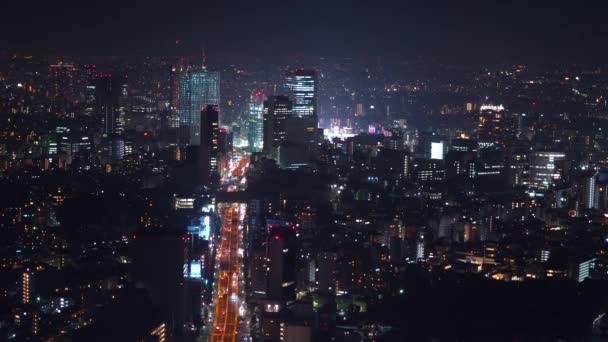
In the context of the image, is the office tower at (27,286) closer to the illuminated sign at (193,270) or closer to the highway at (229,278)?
the illuminated sign at (193,270)

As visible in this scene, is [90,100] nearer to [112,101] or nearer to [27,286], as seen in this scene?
[112,101]

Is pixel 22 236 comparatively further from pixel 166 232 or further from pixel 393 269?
pixel 393 269

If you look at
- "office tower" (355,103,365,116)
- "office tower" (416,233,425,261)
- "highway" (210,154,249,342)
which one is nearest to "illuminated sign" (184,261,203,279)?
"highway" (210,154,249,342)

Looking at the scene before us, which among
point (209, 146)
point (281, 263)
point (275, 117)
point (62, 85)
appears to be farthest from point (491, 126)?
point (281, 263)

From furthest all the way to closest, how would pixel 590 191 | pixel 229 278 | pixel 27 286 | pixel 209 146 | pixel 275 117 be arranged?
pixel 275 117 → pixel 209 146 → pixel 590 191 → pixel 229 278 → pixel 27 286

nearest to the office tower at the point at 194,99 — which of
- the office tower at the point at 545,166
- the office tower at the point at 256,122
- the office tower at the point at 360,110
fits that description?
the office tower at the point at 256,122

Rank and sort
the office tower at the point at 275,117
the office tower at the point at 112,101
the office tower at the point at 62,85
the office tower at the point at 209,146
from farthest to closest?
the office tower at the point at 275,117 → the office tower at the point at 209,146 → the office tower at the point at 112,101 → the office tower at the point at 62,85

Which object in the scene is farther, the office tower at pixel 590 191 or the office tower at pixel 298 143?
the office tower at pixel 298 143

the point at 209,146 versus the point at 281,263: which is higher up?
the point at 209,146
